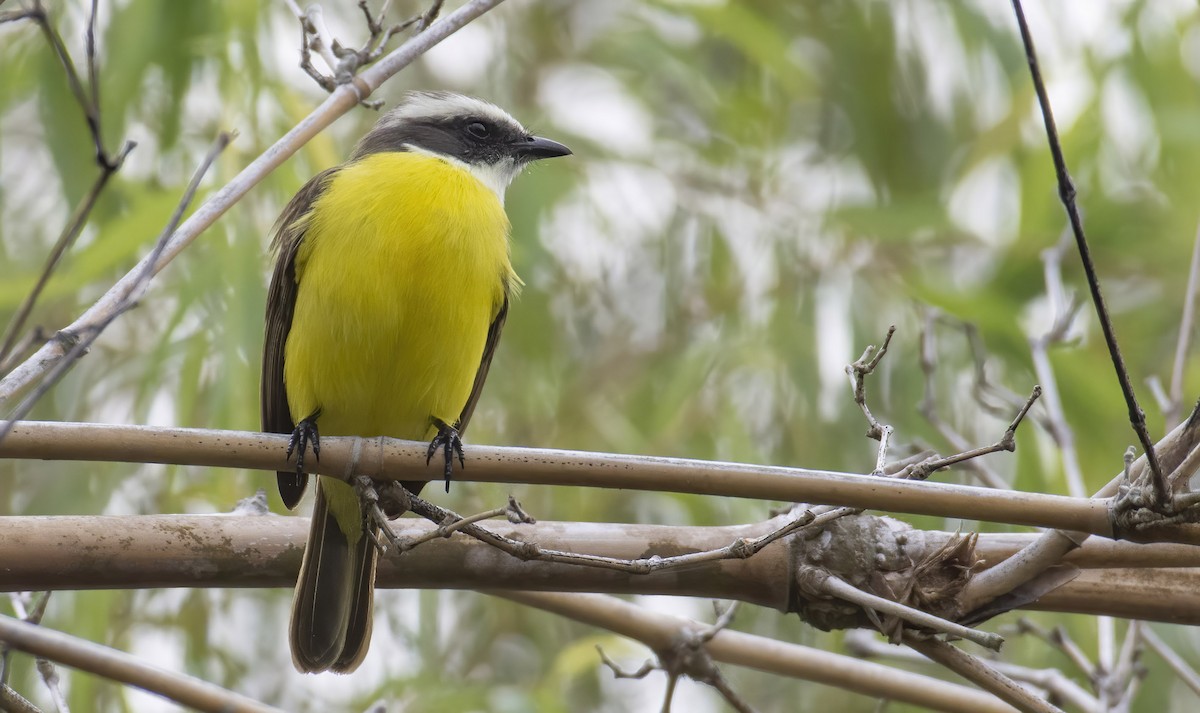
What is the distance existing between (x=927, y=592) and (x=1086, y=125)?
2335 millimetres

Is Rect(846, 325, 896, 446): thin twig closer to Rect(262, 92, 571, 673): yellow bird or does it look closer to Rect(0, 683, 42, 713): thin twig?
Rect(262, 92, 571, 673): yellow bird

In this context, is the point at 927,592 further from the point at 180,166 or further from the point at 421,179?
the point at 180,166

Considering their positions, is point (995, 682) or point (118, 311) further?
point (995, 682)

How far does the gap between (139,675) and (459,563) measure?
66 cm

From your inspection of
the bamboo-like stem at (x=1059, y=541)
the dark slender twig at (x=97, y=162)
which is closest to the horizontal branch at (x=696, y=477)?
the bamboo-like stem at (x=1059, y=541)

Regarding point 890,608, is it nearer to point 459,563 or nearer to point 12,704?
point 459,563

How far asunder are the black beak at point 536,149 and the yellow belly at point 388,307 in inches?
28.2

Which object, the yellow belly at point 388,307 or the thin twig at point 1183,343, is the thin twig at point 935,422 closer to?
the thin twig at point 1183,343

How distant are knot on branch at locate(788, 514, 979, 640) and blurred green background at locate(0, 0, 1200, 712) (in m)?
1.09

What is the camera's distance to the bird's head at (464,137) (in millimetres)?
4016

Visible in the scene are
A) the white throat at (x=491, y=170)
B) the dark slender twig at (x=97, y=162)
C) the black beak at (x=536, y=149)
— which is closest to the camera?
the dark slender twig at (x=97, y=162)

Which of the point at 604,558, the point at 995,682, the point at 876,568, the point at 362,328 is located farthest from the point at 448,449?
the point at 995,682

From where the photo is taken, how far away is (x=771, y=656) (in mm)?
2965

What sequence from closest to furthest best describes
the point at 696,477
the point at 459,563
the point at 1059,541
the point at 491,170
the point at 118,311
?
1. the point at 118,311
2. the point at 696,477
3. the point at 1059,541
4. the point at 459,563
5. the point at 491,170
